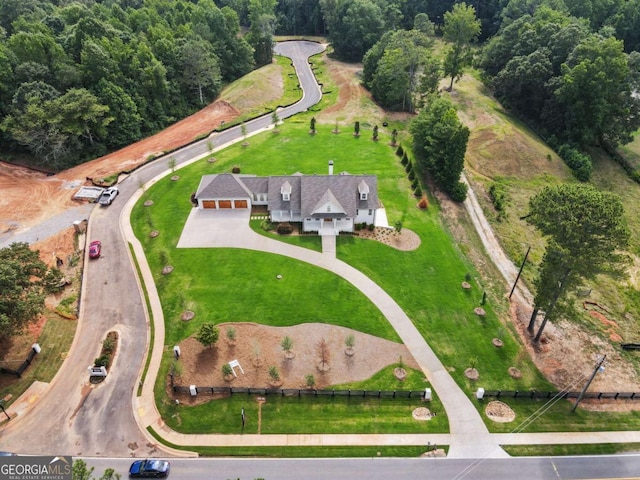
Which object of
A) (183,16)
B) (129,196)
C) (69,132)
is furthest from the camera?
(183,16)

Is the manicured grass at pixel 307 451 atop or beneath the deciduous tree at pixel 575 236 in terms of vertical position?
beneath

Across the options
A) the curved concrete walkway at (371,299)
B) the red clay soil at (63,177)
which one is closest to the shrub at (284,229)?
the curved concrete walkway at (371,299)

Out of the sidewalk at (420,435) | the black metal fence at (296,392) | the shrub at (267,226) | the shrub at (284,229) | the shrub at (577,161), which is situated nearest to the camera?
the sidewalk at (420,435)

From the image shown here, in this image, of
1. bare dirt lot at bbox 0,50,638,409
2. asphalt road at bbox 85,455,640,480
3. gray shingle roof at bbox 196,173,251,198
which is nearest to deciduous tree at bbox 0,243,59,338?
bare dirt lot at bbox 0,50,638,409

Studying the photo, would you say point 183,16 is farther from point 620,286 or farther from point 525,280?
point 620,286

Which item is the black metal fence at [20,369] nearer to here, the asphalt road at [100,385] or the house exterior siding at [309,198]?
the asphalt road at [100,385]

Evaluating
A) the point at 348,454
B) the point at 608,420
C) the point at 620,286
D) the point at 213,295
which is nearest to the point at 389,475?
the point at 348,454
